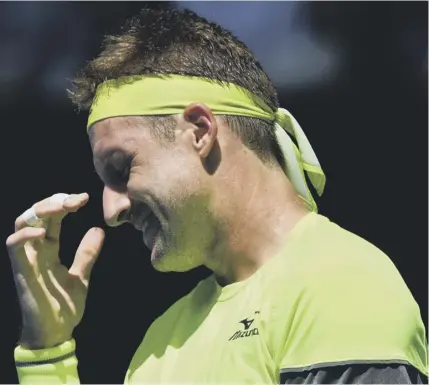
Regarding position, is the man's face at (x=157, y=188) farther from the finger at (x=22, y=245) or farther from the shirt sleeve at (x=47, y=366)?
the shirt sleeve at (x=47, y=366)

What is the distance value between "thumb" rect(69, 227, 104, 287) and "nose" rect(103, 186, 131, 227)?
30cm

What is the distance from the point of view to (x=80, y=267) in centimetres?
231

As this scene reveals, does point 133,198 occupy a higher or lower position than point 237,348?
higher

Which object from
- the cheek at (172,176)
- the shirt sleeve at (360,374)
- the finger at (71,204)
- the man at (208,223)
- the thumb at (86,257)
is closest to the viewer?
the shirt sleeve at (360,374)

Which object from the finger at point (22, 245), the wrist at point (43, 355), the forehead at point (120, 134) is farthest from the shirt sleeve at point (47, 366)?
the forehead at point (120, 134)

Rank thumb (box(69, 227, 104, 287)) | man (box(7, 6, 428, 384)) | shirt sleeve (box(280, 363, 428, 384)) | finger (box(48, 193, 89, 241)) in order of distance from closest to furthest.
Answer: shirt sleeve (box(280, 363, 428, 384))
man (box(7, 6, 428, 384))
finger (box(48, 193, 89, 241))
thumb (box(69, 227, 104, 287))

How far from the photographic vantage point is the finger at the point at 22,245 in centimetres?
211

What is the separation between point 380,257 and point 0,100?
1888 millimetres

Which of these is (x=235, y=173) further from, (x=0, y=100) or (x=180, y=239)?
(x=0, y=100)

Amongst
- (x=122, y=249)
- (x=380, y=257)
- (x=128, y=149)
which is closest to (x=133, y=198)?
(x=128, y=149)

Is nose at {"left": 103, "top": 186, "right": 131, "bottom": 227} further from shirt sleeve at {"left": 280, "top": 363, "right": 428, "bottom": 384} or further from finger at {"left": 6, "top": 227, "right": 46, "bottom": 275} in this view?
shirt sleeve at {"left": 280, "top": 363, "right": 428, "bottom": 384}

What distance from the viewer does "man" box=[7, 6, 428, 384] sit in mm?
1770

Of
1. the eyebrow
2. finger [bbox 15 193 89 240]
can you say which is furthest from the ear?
finger [bbox 15 193 89 240]

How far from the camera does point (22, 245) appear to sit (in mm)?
2148
